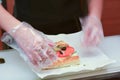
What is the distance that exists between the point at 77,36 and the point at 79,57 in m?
0.13

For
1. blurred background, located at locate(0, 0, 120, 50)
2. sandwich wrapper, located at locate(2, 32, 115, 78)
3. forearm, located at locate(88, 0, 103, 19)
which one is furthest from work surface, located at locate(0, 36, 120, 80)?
blurred background, located at locate(0, 0, 120, 50)

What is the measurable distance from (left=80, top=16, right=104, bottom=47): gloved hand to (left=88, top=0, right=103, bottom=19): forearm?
0.04 metres

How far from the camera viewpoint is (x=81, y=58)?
79cm

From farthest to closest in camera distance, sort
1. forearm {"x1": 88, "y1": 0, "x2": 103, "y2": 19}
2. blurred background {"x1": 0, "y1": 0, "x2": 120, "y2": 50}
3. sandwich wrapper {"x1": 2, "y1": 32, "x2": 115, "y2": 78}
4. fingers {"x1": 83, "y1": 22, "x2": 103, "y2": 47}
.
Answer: blurred background {"x1": 0, "y1": 0, "x2": 120, "y2": 50} → forearm {"x1": 88, "y1": 0, "x2": 103, "y2": 19} → fingers {"x1": 83, "y1": 22, "x2": 103, "y2": 47} → sandwich wrapper {"x1": 2, "y1": 32, "x2": 115, "y2": 78}

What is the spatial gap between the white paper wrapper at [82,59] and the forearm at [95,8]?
5.4 inches

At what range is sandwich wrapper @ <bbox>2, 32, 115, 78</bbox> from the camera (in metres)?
0.70

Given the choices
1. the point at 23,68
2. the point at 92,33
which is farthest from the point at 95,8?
the point at 23,68

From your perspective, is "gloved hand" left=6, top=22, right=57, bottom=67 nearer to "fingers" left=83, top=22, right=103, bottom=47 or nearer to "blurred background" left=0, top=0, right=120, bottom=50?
"fingers" left=83, top=22, right=103, bottom=47

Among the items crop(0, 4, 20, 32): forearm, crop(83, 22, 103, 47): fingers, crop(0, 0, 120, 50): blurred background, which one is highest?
crop(0, 4, 20, 32): forearm

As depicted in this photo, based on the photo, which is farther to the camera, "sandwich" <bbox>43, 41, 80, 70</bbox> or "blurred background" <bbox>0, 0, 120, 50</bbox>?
"blurred background" <bbox>0, 0, 120, 50</bbox>

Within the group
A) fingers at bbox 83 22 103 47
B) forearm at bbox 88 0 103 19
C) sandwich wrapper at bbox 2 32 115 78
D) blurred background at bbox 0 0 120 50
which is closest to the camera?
sandwich wrapper at bbox 2 32 115 78

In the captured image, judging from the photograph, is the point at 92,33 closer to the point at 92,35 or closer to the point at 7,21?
the point at 92,35

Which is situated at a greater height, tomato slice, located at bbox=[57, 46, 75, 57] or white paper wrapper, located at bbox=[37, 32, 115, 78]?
tomato slice, located at bbox=[57, 46, 75, 57]

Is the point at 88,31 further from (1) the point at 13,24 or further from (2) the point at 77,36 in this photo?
(1) the point at 13,24
